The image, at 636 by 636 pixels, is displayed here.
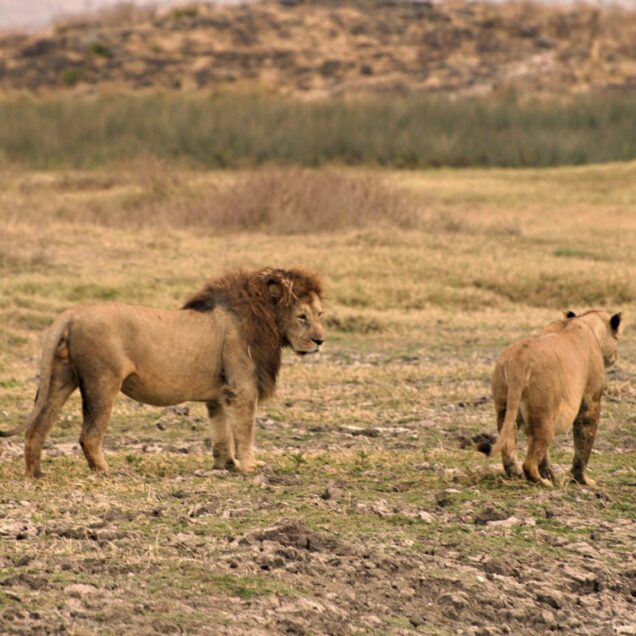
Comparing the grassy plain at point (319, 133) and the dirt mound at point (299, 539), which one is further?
the grassy plain at point (319, 133)

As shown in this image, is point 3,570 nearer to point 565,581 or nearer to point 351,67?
point 565,581

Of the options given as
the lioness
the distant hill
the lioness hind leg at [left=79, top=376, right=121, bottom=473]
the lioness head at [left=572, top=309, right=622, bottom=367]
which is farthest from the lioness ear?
the distant hill

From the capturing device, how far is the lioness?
27.0ft

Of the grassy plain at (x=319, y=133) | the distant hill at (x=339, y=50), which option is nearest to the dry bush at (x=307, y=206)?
the grassy plain at (x=319, y=133)

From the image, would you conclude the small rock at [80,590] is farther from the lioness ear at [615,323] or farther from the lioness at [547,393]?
the lioness ear at [615,323]

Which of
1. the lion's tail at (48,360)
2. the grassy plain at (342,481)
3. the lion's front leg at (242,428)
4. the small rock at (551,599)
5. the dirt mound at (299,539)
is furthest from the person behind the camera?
the lion's front leg at (242,428)

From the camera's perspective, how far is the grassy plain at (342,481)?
616cm

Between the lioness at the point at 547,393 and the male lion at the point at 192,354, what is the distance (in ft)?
5.24

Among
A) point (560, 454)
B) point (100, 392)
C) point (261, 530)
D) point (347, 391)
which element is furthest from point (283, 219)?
point (261, 530)

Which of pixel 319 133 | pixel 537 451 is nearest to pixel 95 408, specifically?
pixel 537 451

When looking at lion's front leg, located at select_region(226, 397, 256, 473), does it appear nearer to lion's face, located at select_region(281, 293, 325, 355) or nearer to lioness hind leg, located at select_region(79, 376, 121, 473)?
lion's face, located at select_region(281, 293, 325, 355)

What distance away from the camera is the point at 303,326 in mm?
9422

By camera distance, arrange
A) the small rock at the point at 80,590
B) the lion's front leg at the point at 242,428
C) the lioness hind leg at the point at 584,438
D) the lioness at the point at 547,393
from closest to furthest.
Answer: the small rock at the point at 80,590, the lioness at the point at 547,393, the lioness hind leg at the point at 584,438, the lion's front leg at the point at 242,428

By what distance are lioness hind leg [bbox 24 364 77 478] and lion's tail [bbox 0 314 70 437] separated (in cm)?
2
